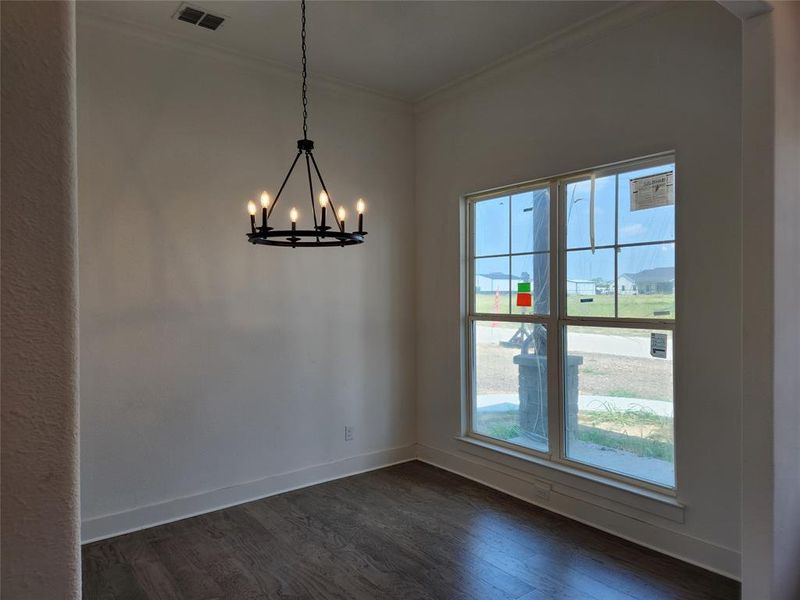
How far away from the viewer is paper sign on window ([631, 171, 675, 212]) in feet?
9.77

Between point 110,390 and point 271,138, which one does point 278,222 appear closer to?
point 271,138

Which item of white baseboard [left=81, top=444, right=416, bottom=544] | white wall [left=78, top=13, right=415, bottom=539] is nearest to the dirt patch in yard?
white wall [left=78, top=13, right=415, bottom=539]

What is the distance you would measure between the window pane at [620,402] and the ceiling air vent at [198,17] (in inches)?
119

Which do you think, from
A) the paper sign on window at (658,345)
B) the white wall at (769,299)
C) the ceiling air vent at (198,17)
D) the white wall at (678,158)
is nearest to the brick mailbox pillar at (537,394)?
the white wall at (678,158)

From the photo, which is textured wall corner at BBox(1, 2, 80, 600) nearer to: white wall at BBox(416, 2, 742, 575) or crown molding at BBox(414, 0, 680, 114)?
white wall at BBox(416, 2, 742, 575)

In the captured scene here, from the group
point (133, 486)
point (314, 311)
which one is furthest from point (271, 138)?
point (133, 486)

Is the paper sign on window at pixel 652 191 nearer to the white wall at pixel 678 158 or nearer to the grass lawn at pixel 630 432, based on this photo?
the white wall at pixel 678 158

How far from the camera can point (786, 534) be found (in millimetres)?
2164

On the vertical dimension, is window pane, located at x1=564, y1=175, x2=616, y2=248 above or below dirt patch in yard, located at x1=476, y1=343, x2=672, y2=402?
above

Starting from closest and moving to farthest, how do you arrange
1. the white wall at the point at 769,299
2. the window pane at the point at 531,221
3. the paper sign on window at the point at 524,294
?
1. the white wall at the point at 769,299
2. the window pane at the point at 531,221
3. the paper sign on window at the point at 524,294

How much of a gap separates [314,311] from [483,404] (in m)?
1.56

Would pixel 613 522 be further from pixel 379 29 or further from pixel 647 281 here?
pixel 379 29

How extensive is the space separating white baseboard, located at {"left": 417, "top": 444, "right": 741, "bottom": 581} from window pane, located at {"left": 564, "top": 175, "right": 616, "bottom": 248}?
170 centimetres

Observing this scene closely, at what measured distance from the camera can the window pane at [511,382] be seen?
3725mm
